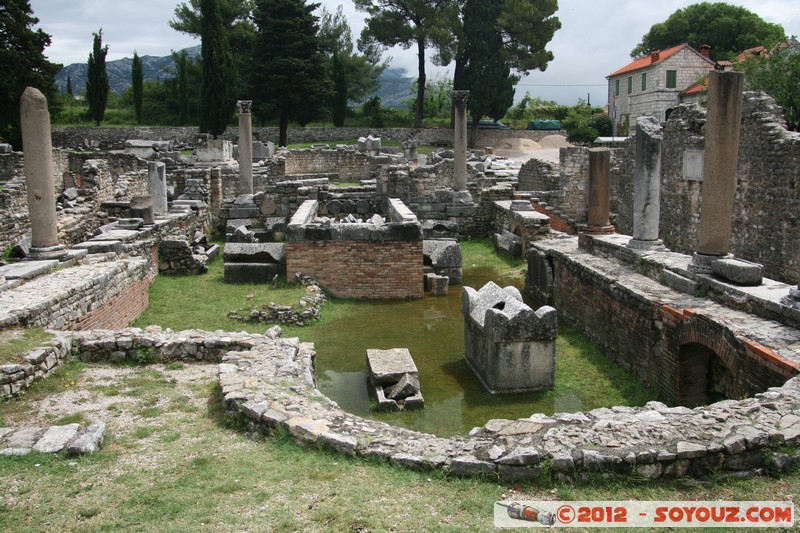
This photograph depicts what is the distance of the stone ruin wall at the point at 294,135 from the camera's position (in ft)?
133

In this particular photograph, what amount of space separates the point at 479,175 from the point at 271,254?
11.4 meters

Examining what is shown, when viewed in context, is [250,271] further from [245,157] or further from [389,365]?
[245,157]

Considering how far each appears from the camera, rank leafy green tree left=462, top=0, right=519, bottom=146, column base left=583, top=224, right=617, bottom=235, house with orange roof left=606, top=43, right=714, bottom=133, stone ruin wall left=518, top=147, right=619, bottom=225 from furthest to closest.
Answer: house with orange roof left=606, top=43, right=714, bottom=133
leafy green tree left=462, top=0, right=519, bottom=146
stone ruin wall left=518, top=147, right=619, bottom=225
column base left=583, top=224, right=617, bottom=235

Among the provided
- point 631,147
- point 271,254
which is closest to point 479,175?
point 631,147

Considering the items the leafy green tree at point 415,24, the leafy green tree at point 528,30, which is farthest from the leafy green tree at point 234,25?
the leafy green tree at point 528,30

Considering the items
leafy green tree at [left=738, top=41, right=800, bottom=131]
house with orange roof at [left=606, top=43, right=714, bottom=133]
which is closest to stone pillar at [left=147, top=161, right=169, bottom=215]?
leafy green tree at [left=738, top=41, right=800, bottom=131]

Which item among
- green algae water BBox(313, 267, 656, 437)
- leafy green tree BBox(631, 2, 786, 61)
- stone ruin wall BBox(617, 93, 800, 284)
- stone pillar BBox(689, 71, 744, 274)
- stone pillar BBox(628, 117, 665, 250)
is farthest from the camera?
leafy green tree BBox(631, 2, 786, 61)

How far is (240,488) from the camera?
4402 mm

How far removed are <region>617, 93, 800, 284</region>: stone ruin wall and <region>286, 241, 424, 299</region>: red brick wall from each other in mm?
6550

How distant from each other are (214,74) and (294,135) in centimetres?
727

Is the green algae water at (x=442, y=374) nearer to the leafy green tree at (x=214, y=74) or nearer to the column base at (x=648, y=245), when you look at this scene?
the column base at (x=648, y=245)

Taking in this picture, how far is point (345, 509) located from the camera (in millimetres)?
4125

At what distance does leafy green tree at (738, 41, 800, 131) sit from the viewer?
861 inches

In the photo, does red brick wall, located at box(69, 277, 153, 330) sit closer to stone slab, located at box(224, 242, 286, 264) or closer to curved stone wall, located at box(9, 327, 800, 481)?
stone slab, located at box(224, 242, 286, 264)
